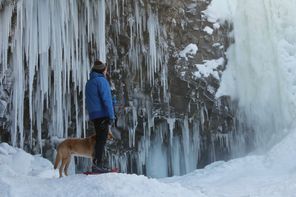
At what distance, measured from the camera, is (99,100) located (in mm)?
5566

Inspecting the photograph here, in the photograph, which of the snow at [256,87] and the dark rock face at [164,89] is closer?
the snow at [256,87]

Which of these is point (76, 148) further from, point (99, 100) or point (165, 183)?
point (165, 183)

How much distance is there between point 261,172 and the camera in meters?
8.52

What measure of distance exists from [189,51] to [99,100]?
20.6 ft

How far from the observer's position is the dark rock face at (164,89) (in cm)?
1095

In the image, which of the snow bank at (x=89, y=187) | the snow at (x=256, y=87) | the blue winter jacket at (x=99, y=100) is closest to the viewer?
the snow bank at (x=89, y=187)

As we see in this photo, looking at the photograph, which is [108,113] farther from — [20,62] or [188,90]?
[188,90]

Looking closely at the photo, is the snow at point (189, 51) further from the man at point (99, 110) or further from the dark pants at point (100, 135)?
the dark pants at point (100, 135)

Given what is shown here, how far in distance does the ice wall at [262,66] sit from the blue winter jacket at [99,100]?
20.6 feet

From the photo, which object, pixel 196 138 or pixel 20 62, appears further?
pixel 196 138

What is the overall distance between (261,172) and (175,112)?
12.5 ft

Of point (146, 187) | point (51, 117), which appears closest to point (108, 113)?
point (146, 187)

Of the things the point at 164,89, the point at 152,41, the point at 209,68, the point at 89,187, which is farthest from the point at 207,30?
the point at 89,187

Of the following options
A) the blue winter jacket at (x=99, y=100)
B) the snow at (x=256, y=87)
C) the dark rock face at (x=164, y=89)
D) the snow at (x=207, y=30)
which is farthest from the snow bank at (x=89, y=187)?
the snow at (x=207, y=30)
